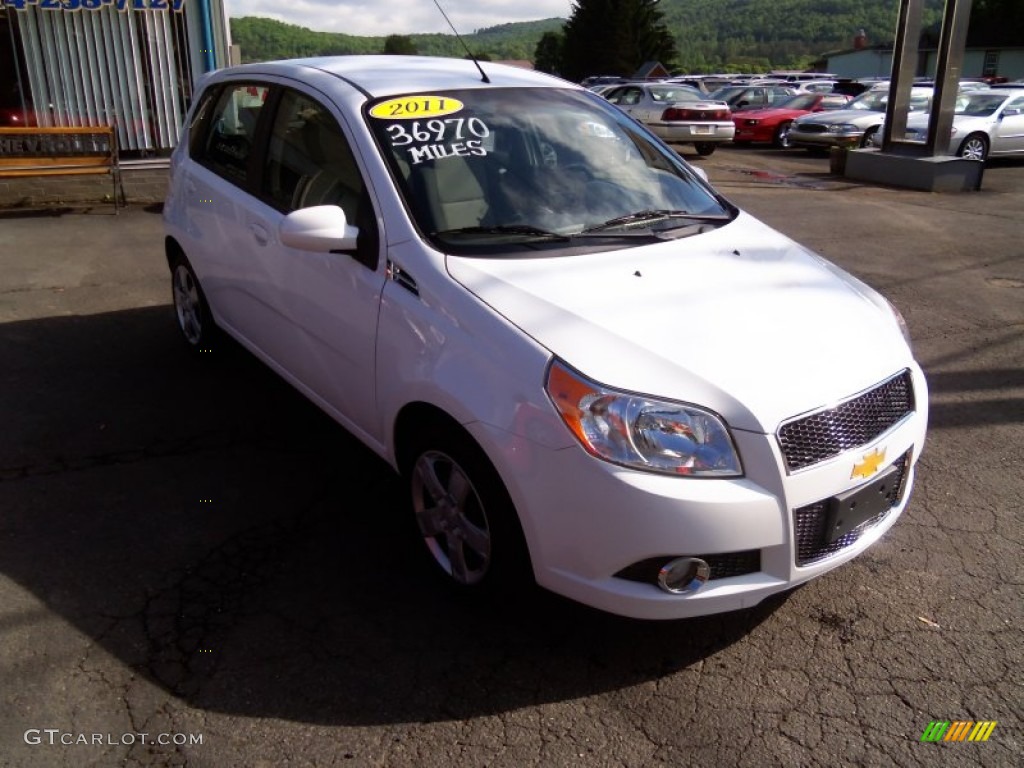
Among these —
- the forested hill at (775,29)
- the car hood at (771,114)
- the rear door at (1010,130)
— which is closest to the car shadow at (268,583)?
the rear door at (1010,130)

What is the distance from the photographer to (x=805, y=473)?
256cm

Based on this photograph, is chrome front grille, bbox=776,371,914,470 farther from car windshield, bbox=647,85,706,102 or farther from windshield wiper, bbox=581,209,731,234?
car windshield, bbox=647,85,706,102

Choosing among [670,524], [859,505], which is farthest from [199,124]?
[859,505]

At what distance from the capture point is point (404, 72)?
3984 millimetres

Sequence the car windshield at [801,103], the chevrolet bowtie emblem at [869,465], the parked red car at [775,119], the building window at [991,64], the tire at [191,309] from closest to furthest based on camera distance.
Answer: the chevrolet bowtie emblem at [869,465]
the tire at [191,309]
the parked red car at [775,119]
the car windshield at [801,103]
the building window at [991,64]

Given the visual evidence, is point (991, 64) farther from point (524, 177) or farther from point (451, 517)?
point (451, 517)

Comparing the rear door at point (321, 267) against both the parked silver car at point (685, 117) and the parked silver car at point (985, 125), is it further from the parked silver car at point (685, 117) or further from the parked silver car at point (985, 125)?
the parked silver car at point (685, 117)

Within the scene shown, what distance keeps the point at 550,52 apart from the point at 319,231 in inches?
2627

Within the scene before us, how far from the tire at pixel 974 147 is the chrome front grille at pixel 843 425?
15.2 metres

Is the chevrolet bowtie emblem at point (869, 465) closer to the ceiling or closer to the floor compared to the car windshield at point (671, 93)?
closer to the floor

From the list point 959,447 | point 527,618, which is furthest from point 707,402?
point 959,447

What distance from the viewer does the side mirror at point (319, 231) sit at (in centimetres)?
322

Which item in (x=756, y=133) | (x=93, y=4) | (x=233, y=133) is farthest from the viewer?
(x=756, y=133)

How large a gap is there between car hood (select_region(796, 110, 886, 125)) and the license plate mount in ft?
54.5
